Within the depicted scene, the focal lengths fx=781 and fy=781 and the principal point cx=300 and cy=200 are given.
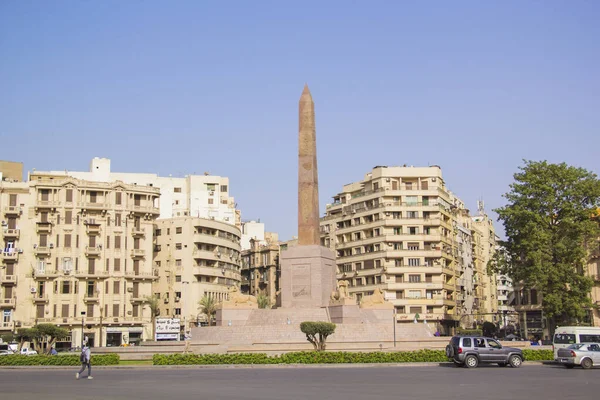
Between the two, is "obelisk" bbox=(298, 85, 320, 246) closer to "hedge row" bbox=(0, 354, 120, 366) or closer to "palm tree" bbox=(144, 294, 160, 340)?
"hedge row" bbox=(0, 354, 120, 366)

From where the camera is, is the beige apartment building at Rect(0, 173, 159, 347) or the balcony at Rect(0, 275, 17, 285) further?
the beige apartment building at Rect(0, 173, 159, 347)

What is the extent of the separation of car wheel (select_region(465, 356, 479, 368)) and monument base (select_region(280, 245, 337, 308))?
52.3 ft

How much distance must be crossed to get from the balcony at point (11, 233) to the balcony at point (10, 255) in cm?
136

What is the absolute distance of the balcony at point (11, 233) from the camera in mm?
76812

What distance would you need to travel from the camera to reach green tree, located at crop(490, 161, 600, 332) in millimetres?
55719

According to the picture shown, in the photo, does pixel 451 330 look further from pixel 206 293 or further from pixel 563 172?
pixel 563 172

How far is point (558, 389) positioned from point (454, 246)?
8065 centimetres

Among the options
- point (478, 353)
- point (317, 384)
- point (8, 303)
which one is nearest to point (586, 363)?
point (478, 353)

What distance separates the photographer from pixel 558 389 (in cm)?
2212

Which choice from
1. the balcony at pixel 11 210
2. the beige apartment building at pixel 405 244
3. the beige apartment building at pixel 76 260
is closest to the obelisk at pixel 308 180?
the beige apartment building at pixel 76 260

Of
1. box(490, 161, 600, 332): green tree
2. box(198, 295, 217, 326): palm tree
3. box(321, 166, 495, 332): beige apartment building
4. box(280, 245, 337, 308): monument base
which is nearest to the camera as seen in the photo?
box(280, 245, 337, 308): monument base

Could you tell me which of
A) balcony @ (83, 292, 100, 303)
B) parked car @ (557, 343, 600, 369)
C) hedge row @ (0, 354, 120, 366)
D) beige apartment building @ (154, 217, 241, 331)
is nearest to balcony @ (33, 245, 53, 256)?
balcony @ (83, 292, 100, 303)

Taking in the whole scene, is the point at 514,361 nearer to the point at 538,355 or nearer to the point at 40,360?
the point at 538,355

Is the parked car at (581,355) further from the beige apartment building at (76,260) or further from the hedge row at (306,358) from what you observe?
the beige apartment building at (76,260)
